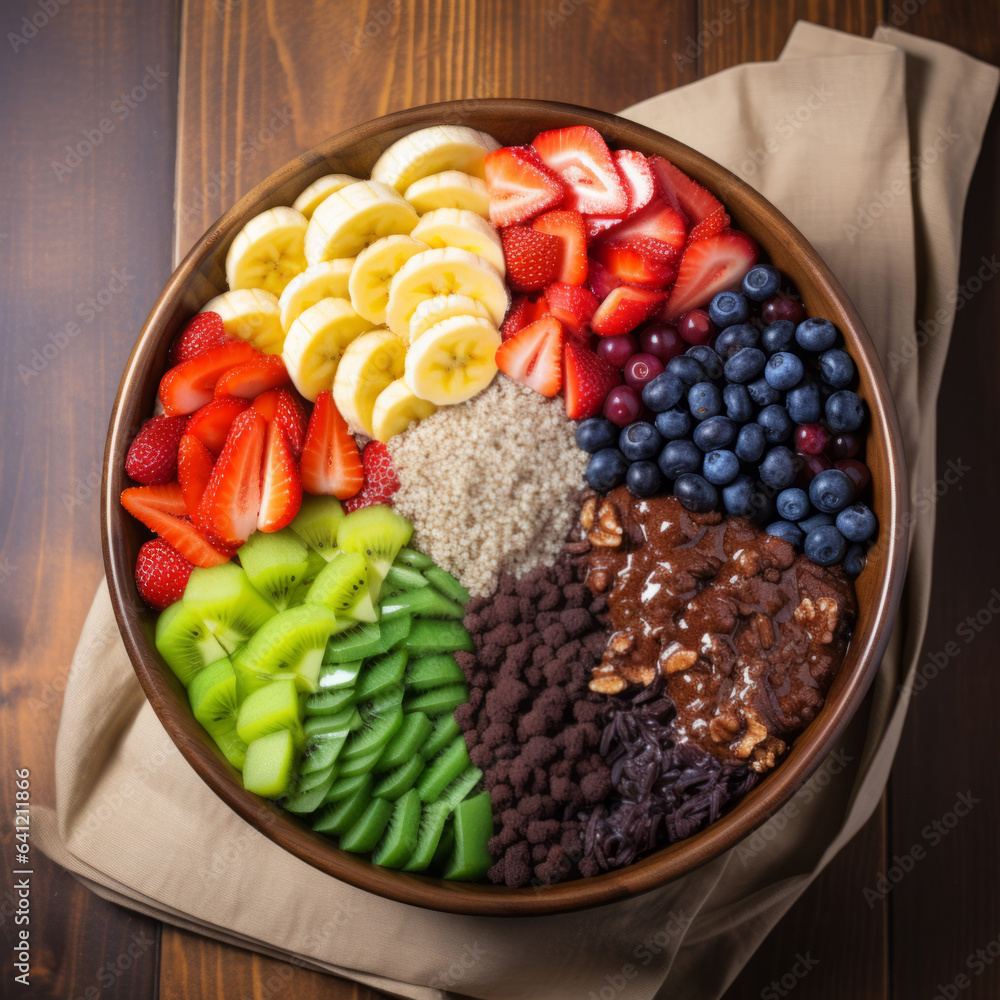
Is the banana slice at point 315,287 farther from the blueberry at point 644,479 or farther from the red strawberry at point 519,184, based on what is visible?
the blueberry at point 644,479

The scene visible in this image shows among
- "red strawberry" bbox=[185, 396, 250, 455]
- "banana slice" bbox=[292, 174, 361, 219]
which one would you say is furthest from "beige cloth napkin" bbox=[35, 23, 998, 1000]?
"banana slice" bbox=[292, 174, 361, 219]

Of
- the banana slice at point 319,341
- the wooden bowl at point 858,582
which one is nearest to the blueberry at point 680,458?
the wooden bowl at point 858,582

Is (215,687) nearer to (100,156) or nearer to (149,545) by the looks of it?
(149,545)

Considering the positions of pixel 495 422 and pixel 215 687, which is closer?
pixel 215 687

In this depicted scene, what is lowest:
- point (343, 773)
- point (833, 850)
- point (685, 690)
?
point (833, 850)

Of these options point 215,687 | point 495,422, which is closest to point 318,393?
point 495,422

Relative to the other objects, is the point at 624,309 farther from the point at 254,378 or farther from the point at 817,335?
the point at 254,378

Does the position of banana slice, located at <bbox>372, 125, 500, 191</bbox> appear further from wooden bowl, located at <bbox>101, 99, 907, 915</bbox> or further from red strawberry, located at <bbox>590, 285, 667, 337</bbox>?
red strawberry, located at <bbox>590, 285, 667, 337</bbox>
